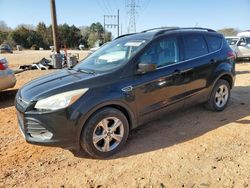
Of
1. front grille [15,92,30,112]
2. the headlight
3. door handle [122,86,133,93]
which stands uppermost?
door handle [122,86,133,93]

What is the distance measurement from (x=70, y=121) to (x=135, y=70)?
125 centimetres

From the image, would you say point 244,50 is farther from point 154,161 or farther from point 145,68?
point 154,161

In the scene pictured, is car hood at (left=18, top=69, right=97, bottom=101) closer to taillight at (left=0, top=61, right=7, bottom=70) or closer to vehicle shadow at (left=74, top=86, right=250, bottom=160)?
vehicle shadow at (left=74, top=86, right=250, bottom=160)

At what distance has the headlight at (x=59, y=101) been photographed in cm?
346

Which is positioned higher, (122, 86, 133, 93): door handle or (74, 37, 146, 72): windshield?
(74, 37, 146, 72): windshield

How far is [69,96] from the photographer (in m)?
3.52

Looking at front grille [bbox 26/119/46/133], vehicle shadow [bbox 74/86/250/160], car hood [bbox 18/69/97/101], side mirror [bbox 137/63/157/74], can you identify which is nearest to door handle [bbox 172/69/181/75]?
side mirror [bbox 137/63/157/74]

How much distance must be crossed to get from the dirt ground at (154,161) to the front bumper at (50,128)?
391 mm

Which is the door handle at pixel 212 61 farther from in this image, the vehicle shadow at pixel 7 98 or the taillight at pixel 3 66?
the taillight at pixel 3 66

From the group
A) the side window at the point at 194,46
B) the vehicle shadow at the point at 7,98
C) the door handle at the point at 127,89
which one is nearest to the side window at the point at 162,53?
the side window at the point at 194,46

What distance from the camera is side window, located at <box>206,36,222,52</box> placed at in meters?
5.38

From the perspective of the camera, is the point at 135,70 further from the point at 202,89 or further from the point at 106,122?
the point at 202,89

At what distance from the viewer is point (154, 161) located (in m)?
3.69

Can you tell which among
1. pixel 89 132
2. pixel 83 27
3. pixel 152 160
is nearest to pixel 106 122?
pixel 89 132
